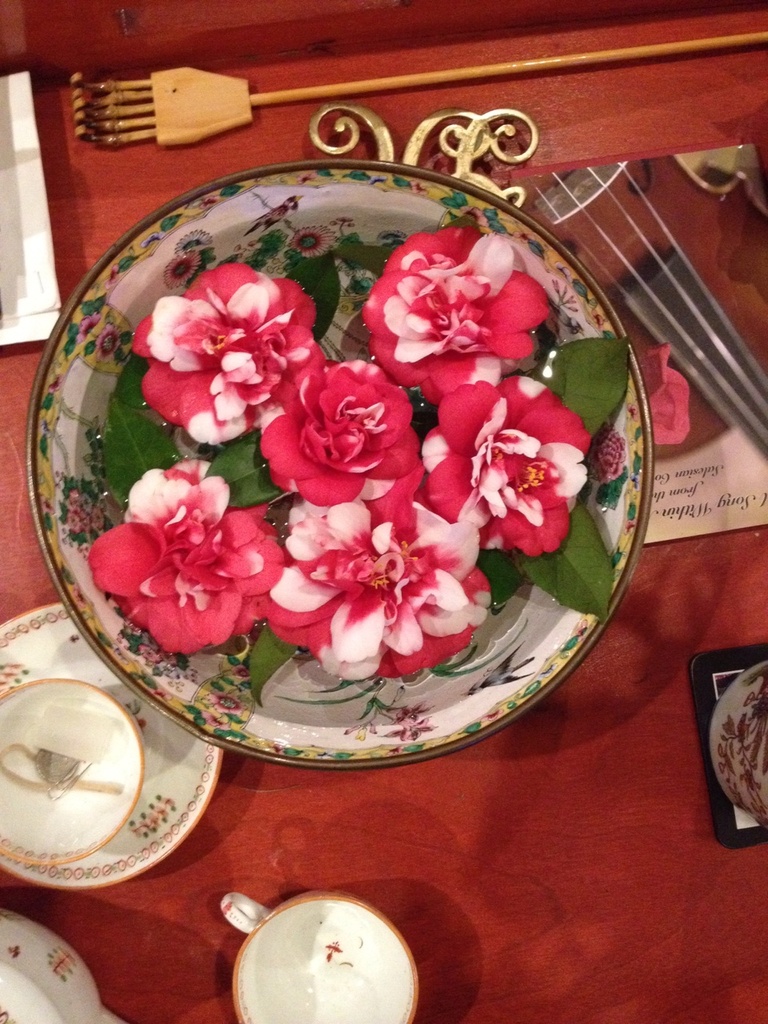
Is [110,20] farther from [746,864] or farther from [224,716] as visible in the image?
[746,864]

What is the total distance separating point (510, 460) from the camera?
0.42m

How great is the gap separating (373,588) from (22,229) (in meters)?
0.35

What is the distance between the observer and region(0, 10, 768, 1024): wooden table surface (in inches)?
21.2

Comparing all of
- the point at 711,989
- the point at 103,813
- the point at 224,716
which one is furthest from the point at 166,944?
the point at 711,989

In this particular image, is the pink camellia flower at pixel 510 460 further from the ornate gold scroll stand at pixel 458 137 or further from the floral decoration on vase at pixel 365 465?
the ornate gold scroll stand at pixel 458 137

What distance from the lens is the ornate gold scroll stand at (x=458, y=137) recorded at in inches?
19.5

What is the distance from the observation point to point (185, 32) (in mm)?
498

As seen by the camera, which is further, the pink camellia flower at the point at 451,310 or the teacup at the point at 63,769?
the teacup at the point at 63,769

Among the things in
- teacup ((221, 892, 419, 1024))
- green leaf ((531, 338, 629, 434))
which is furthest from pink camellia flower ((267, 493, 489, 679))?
teacup ((221, 892, 419, 1024))

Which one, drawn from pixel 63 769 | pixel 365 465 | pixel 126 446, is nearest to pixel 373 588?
pixel 365 465

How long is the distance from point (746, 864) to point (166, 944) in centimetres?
45

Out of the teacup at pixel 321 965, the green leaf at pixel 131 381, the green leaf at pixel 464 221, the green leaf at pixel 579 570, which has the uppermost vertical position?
the green leaf at pixel 464 221

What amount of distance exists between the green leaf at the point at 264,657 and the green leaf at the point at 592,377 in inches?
9.2

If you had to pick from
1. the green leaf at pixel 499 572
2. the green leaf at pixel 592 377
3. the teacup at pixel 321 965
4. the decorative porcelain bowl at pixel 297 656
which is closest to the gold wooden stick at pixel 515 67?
the decorative porcelain bowl at pixel 297 656
